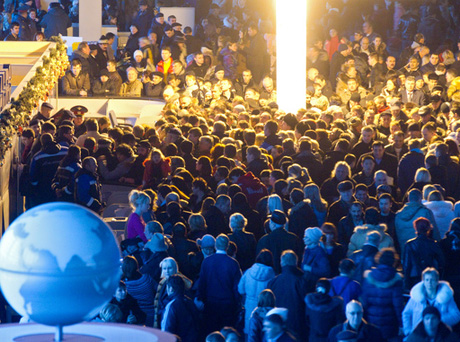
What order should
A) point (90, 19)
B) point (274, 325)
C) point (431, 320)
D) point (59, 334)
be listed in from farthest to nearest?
1. point (90, 19)
2. point (431, 320)
3. point (274, 325)
4. point (59, 334)

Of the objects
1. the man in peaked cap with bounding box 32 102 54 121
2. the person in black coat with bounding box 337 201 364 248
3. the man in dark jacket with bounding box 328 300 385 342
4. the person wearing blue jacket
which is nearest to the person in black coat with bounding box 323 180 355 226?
the person in black coat with bounding box 337 201 364 248

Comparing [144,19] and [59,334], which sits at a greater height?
[144,19]

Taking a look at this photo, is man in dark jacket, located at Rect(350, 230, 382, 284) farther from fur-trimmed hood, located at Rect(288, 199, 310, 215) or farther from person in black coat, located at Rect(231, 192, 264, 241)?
person in black coat, located at Rect(231, 192, 264, 241)

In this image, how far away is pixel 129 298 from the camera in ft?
28.7

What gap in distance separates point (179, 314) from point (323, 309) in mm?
1199

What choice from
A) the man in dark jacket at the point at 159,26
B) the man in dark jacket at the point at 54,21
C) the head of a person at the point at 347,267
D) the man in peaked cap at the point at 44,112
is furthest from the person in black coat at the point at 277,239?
the man in dark jacket at the point at 54,21

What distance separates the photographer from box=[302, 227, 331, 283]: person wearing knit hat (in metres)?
9.08

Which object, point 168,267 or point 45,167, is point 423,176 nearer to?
point 168,267

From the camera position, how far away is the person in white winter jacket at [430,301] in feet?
26.7

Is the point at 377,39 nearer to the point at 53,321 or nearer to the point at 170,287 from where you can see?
the point at 170,287

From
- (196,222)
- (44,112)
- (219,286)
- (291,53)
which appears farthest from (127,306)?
(291,53)

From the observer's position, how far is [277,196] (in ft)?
34.3

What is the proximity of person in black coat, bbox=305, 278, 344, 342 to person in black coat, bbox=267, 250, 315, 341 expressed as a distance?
1.15ft

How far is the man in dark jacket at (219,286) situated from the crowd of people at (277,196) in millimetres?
13
